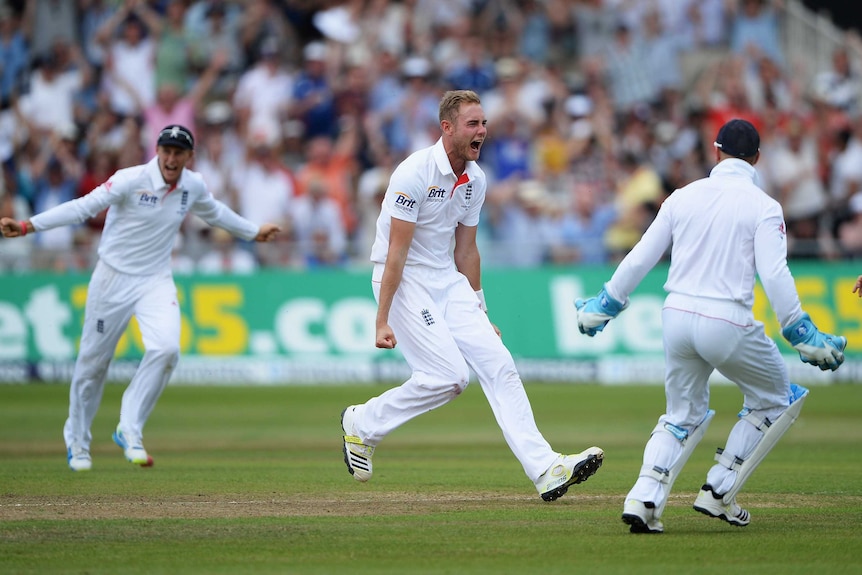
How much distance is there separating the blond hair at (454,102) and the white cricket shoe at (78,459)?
4503 millimetres

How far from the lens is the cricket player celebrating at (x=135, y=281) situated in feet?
35.7

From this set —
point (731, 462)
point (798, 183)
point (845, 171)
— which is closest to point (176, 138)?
point (731, 462)

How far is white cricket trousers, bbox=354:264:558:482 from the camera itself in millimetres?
8180

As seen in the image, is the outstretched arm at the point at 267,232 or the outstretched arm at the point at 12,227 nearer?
the outstretched arm at the point at 12,227

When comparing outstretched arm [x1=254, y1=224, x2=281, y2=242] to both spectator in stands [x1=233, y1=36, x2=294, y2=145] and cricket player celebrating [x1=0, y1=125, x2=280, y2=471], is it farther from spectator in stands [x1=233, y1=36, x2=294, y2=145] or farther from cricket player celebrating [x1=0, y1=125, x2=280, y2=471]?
spectator in stands [x1=233, y1=36, x2=294, y2=145]

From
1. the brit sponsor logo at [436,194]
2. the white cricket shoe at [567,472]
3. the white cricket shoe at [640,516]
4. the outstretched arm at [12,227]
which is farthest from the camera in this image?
the outstretched arm at [12,227]

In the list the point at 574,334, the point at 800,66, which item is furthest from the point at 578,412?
the point at 800,66

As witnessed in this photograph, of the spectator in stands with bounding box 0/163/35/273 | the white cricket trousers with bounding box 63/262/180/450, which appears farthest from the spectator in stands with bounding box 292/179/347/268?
the white cricket trousers with bounding box 63/262/180/450

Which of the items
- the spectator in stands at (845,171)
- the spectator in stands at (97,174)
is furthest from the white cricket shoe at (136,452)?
the spectator in stands at (845,171)

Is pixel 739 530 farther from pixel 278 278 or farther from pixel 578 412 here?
pixel 278 278

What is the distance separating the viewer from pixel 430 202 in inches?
329

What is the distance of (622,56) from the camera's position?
22.6 m

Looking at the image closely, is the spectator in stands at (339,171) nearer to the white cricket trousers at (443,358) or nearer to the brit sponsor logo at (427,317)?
the white cricket trousers at (443,358)

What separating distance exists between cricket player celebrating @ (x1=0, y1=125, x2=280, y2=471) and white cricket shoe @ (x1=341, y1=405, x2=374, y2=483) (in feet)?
8.68
